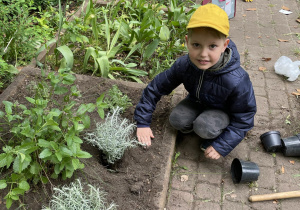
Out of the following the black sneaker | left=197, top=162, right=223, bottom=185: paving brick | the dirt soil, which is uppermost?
the dirt soil

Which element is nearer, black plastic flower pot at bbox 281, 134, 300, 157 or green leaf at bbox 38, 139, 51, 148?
green leaf at bbox 38, 139, 51, 148

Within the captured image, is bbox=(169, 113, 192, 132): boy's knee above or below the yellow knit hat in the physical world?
below

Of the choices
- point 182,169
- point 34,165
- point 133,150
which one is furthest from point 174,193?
point 34,165

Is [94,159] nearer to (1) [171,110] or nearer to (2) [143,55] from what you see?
(1) [171,110]

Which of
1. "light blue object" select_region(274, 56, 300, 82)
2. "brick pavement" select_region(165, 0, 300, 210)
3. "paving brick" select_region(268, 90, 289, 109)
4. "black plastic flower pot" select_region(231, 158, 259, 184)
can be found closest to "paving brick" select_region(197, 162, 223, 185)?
"brick pavement" select_region(165, 0, 300, 210)

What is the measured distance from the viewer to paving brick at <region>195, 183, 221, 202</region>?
2.67m

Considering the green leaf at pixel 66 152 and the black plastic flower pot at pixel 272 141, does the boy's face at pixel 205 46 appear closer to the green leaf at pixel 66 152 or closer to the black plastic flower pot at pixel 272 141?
the black plastic flower pot at pixel 272 141

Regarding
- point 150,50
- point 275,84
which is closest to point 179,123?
point 150,50

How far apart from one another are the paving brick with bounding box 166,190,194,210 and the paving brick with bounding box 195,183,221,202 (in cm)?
7

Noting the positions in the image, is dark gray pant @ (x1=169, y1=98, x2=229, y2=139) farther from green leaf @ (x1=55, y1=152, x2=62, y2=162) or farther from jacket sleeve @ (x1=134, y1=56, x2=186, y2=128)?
green leaf @ (x1=55, y1=152, x2=62, y2=162)

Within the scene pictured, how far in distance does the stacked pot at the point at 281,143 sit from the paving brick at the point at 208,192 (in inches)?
24.2

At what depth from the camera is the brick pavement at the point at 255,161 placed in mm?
2654

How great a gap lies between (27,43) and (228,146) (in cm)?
213

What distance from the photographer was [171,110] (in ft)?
10.5
